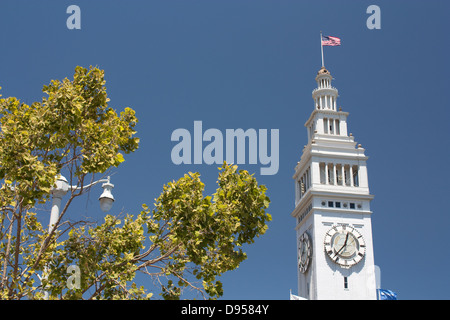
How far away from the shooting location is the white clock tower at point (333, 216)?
8281cm

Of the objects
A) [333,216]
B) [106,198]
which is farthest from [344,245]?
[106,198]

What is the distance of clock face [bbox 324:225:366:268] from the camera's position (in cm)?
8344

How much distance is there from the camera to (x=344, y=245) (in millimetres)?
84312

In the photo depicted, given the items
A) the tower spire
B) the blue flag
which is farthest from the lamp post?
the tower spire

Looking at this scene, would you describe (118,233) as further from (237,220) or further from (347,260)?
(347,260)

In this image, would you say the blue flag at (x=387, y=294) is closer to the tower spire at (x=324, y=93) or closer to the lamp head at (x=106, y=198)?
the tower spire at (x=324, y=93)

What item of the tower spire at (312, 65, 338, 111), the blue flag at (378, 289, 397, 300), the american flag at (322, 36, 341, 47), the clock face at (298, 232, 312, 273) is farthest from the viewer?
the tower spire at (312, 65, 338, 111)

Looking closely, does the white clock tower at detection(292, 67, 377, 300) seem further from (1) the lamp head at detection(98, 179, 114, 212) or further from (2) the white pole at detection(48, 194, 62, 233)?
(2) the white pole at detection(48, 194, 62, 233)

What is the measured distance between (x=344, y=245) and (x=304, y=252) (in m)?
7.11

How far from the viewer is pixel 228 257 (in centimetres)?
1811

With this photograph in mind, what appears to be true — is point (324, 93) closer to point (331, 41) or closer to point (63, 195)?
point (331, 41)

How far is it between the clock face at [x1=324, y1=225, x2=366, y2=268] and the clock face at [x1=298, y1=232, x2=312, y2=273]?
3.53 meters
